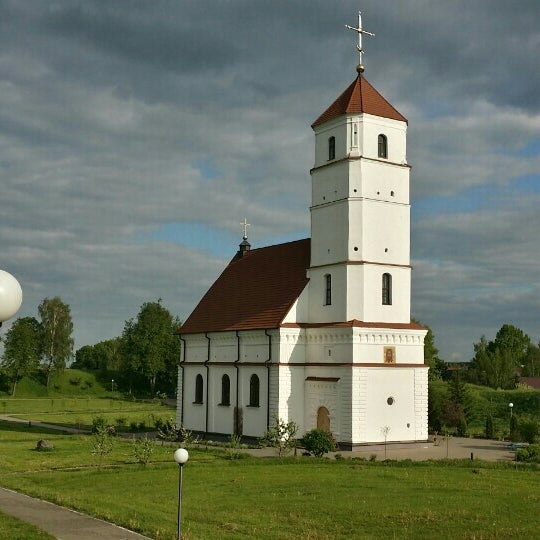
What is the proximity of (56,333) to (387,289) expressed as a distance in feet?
223

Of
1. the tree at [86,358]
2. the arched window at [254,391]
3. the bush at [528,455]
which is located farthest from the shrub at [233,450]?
the tree at [86,358]

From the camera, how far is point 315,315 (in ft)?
126

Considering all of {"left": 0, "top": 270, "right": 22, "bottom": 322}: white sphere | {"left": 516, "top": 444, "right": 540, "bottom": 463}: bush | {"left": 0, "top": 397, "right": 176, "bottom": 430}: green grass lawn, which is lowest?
{"left": 0, "top": 397, "right": 176, "bottom": 430}: green grass lawn

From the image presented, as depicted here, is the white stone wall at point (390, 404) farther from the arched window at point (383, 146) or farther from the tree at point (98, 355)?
the tree at point (98, 355)

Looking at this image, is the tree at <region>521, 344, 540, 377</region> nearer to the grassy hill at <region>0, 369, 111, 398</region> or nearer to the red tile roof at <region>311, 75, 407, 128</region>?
the grassy hill at <region>0, 369, 111, 398</region>

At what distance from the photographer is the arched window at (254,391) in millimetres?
39500

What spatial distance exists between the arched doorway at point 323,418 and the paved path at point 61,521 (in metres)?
19.0

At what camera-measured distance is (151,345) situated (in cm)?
9294

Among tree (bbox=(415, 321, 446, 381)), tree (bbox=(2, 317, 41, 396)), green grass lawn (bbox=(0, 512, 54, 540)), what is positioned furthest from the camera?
tree (bbox=(2, 317, 41, 396))

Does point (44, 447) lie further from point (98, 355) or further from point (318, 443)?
point (98, 355)

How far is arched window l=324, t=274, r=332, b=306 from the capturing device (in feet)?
124

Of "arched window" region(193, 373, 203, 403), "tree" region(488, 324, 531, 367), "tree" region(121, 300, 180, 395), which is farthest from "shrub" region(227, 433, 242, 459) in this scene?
"tree" region(488, 324, 531, 367)

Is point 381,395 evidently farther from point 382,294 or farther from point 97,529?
point 97,529

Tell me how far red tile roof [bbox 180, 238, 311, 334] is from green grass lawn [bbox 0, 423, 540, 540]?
383 inches
